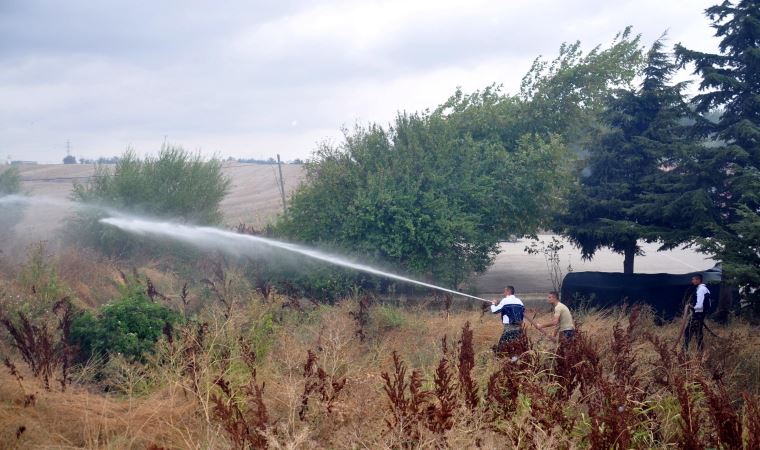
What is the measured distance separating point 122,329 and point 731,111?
13.7 metres

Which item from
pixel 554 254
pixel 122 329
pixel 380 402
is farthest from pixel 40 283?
pixel 554 254

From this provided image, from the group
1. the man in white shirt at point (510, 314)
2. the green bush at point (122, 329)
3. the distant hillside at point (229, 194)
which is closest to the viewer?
the green bush at point (122, 329)

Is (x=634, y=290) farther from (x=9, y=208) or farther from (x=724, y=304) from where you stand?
(x=9, y=208)

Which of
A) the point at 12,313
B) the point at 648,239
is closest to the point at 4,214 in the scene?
the point at 12,313

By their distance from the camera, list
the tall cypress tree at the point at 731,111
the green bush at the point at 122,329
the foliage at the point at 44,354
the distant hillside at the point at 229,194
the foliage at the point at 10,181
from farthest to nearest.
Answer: the foliage at the point at 10,181 → the distant hillside at the point at 229,194 → the tall cypress tree at the point at 731,111 → the green bush at the point at 122,329 → the foliage at the point at 44,354

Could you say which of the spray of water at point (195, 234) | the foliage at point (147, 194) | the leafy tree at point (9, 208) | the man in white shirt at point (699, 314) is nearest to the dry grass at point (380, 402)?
the man in white shirt at point (699, 314)

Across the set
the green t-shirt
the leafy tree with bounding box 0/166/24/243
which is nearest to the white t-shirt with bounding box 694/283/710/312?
the green t-shirt

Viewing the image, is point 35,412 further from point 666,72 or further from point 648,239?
point 666,72

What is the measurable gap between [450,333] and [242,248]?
30.8 ft

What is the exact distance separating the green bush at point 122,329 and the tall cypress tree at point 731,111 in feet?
35.4

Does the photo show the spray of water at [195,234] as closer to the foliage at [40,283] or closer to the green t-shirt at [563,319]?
the foliage at [40,283]

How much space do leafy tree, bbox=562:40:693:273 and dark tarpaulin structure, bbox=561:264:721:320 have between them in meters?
1.19

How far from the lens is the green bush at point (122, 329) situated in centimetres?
945

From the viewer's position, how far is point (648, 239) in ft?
53.1
